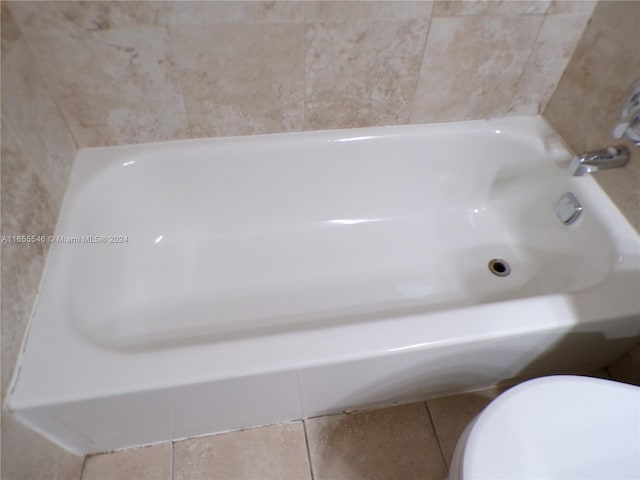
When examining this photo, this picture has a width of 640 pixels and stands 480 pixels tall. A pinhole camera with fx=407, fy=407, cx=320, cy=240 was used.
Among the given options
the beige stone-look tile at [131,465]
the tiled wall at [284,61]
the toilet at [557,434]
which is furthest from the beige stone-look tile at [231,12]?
the beige stone-look tile at [131,465]

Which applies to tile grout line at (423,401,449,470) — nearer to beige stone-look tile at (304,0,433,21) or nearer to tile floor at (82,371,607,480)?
tile floor at (82,371,607,480)

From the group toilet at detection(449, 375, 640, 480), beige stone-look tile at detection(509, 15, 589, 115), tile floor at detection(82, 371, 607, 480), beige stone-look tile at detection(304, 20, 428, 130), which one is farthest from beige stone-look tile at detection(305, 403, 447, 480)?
beige stone-look tile at detection(509, 15, 589, 115)

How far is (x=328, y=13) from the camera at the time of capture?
96 centimetres

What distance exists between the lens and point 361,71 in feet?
3.58

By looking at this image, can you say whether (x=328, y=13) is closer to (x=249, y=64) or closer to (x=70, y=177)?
(x=249, y=64)

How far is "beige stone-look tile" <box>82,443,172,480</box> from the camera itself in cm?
97

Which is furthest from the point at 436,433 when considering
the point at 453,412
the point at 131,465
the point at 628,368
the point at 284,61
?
the point at 284,61

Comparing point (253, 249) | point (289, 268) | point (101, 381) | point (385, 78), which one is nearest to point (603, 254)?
point (385, 78)

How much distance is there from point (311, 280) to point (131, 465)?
0.66 meters

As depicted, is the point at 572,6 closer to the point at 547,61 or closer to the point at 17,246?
the point at 547,61

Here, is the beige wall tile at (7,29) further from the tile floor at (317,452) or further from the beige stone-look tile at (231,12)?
the tile floor at (317,452)

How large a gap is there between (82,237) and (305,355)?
613 millimetres

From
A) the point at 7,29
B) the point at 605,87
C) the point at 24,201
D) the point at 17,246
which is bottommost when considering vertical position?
the point at 17,246

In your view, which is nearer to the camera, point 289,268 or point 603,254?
point 603,254
